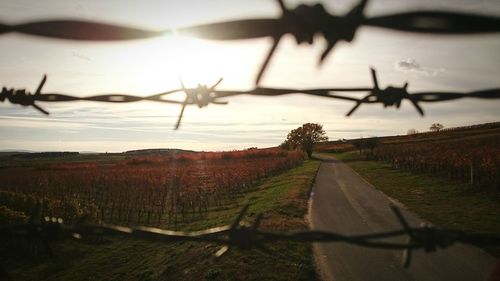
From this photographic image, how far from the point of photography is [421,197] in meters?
19.1

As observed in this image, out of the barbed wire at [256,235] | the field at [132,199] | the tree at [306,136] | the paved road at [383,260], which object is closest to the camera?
the barbed wire at [256,235]

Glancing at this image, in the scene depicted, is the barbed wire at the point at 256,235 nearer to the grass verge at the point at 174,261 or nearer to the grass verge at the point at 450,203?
the grass verge at the point at 174,261

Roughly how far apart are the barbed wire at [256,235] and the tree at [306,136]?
262 feet

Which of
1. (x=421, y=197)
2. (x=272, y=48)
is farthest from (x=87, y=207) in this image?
(x=272, y=48)

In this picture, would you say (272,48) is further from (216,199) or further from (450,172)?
(450,172)

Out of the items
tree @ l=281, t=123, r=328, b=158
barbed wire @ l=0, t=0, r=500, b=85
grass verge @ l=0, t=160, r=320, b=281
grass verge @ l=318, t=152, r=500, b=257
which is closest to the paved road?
grass verge @ l=0, t=160, r=320, b=281

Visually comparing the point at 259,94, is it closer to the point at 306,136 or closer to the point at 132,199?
the point at 132,199

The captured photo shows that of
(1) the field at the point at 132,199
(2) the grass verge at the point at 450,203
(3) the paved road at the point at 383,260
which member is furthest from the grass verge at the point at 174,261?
(2) the grass verge at the point at 450,203

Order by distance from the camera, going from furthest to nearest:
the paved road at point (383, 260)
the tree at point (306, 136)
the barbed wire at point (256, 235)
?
the tree at point (306, 136) → the paved road at point (383, 260) → the barbed wire at point (256, 235)

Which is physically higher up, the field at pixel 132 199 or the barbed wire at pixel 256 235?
the barbed wire at pixel 256 235

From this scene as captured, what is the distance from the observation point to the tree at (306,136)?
8229 cm

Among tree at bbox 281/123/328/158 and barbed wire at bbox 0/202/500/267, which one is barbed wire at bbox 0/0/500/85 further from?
tree at bbox 281/123/328/158

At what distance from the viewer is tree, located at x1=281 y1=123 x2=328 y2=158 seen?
82.3 m

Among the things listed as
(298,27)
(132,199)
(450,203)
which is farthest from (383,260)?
(132,199)
